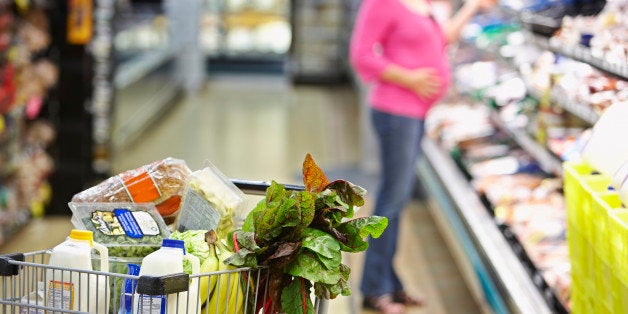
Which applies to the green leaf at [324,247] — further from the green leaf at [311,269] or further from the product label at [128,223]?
the product label at [128,223]

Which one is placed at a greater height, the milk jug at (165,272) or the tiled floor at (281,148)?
the milk jug at (165,272)

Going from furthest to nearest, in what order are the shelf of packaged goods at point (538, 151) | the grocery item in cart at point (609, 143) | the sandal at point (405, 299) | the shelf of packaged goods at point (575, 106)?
the sandal at point (405, 299) < the shelf of packaged goods at point (538, 151) < the shelf of packaged goods at point (575, 106) < the grocery item in cart at point (609, 143)

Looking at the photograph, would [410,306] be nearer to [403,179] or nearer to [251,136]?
[403,179]

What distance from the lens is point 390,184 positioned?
4.64 meters

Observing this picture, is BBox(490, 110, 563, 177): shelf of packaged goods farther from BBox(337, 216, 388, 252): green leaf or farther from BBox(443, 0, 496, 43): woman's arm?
BBox(337, 216, 388, 252): green leaf

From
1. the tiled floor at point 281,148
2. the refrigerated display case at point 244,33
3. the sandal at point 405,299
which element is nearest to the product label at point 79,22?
the tiled floor at point 281,148

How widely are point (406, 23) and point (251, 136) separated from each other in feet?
17.0

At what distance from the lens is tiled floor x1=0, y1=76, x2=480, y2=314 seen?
214 inches

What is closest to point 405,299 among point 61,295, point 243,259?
point 243,259

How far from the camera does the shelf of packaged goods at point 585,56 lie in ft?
10.7

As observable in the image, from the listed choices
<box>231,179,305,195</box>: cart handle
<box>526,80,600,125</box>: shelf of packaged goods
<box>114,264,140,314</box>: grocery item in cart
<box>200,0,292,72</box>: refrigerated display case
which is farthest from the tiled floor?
<box>114,264,140,314</box>: grocery item in cart

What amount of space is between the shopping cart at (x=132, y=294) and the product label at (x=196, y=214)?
178 mm

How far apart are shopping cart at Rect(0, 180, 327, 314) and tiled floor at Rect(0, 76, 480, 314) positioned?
2.56 metres

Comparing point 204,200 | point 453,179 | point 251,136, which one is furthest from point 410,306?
point 251,136
